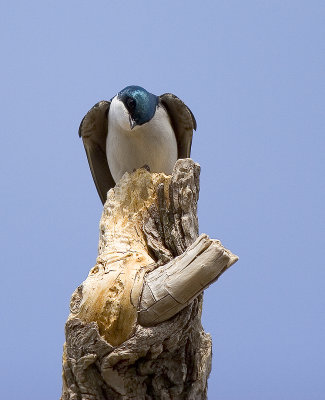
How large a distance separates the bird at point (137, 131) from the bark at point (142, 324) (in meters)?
0.65

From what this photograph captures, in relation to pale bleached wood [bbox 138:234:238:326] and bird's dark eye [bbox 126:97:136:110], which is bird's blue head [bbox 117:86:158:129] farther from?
pale bleached wood [bbox 138:234:238:326]

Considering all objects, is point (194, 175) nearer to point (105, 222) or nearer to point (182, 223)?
point (182, 223)

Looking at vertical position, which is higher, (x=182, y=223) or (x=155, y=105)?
(x=155, y=105)

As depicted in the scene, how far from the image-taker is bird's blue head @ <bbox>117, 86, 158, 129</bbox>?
3.04 metres

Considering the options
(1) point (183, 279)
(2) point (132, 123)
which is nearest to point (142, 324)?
(1) point (183, 279)

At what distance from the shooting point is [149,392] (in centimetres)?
241

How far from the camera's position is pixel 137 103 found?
3033mm

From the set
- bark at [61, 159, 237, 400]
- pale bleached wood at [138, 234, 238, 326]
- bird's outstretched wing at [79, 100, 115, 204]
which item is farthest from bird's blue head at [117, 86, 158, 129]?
pale bleached wood at [138, 234, 238, 326]

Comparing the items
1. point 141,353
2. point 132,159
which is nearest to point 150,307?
point 141,353

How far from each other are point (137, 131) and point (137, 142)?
6 cm

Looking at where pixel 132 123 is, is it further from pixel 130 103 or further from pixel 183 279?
pixel 183 279

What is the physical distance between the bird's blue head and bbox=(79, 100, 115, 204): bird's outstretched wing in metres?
0.22

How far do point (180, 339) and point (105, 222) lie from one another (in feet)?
2.20

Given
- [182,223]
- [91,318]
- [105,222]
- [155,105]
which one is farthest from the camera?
[155,105]
